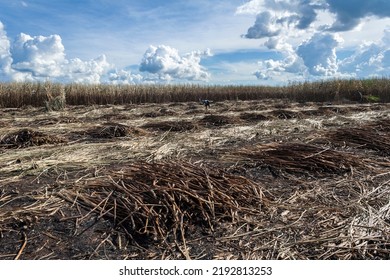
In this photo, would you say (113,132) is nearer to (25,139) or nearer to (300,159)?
(25,139)

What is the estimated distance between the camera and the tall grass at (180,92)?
60.0 feet

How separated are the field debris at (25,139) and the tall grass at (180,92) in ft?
30.3

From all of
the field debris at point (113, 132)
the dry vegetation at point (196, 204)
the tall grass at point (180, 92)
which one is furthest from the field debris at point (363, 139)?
the tall grass at point (180, 92)

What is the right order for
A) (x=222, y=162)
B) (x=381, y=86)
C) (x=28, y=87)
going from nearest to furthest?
(x=222, y=162), (x=28, y=87), (x=381, y=86)

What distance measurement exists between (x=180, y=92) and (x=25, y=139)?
2118cm

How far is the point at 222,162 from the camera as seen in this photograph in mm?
3959

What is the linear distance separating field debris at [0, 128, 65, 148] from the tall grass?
9.24 meters

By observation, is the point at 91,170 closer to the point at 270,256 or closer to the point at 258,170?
the point at 258,170

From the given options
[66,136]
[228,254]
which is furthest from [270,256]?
[66,136]

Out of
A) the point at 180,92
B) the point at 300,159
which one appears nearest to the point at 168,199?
the point at 300,159

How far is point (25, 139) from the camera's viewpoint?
5465 millimetres

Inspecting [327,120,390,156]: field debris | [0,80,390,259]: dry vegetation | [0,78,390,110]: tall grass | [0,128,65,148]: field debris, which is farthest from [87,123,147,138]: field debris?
[0,78,390,110]: tall grass

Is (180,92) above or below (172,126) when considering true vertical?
above

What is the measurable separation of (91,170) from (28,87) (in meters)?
17.2
